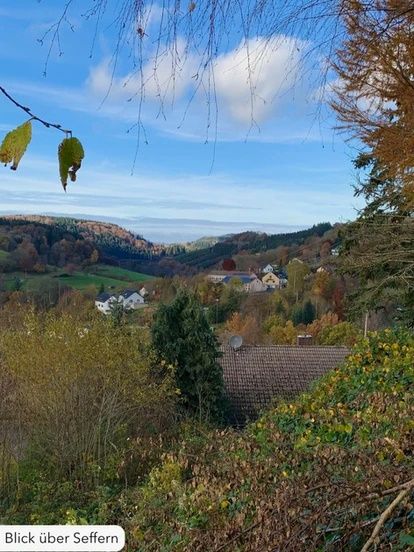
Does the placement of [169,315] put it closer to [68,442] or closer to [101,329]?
[101,329]

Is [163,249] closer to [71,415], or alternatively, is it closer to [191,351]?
[191,351]

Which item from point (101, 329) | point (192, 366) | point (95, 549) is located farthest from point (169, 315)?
point (95, 549)

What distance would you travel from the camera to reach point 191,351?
15.2 meters

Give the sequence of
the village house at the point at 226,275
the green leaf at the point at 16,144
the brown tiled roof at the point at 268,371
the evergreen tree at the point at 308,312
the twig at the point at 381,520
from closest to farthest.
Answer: the green leaf at the point at 16,144, the twig at the point at 381,520, the brown tiled roof at the point at 268,371, the evergreen tree at the point at 308,312, the village house at the point at 226,275

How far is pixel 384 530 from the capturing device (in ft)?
7.42

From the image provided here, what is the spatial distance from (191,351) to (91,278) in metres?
31.5

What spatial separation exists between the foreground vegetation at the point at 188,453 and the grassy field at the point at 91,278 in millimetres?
16491

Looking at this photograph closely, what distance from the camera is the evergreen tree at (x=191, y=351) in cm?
1480

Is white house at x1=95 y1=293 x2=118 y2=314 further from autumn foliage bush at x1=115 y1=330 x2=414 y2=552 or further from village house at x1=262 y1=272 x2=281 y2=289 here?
village house at x1=262 y1=272 x2=281 y2=289

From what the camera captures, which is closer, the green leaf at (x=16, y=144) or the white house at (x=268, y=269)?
the green leaf at (x=16, y=144)

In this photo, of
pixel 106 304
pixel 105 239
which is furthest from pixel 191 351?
pixel 105 239

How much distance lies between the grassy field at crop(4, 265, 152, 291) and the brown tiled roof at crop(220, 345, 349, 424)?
36.4 feet

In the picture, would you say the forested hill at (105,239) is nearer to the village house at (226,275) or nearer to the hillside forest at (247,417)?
the village house at (226,275)

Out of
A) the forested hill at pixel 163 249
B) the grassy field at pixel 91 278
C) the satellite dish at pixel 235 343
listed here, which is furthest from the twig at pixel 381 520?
the forested hill at pixel 163 249
